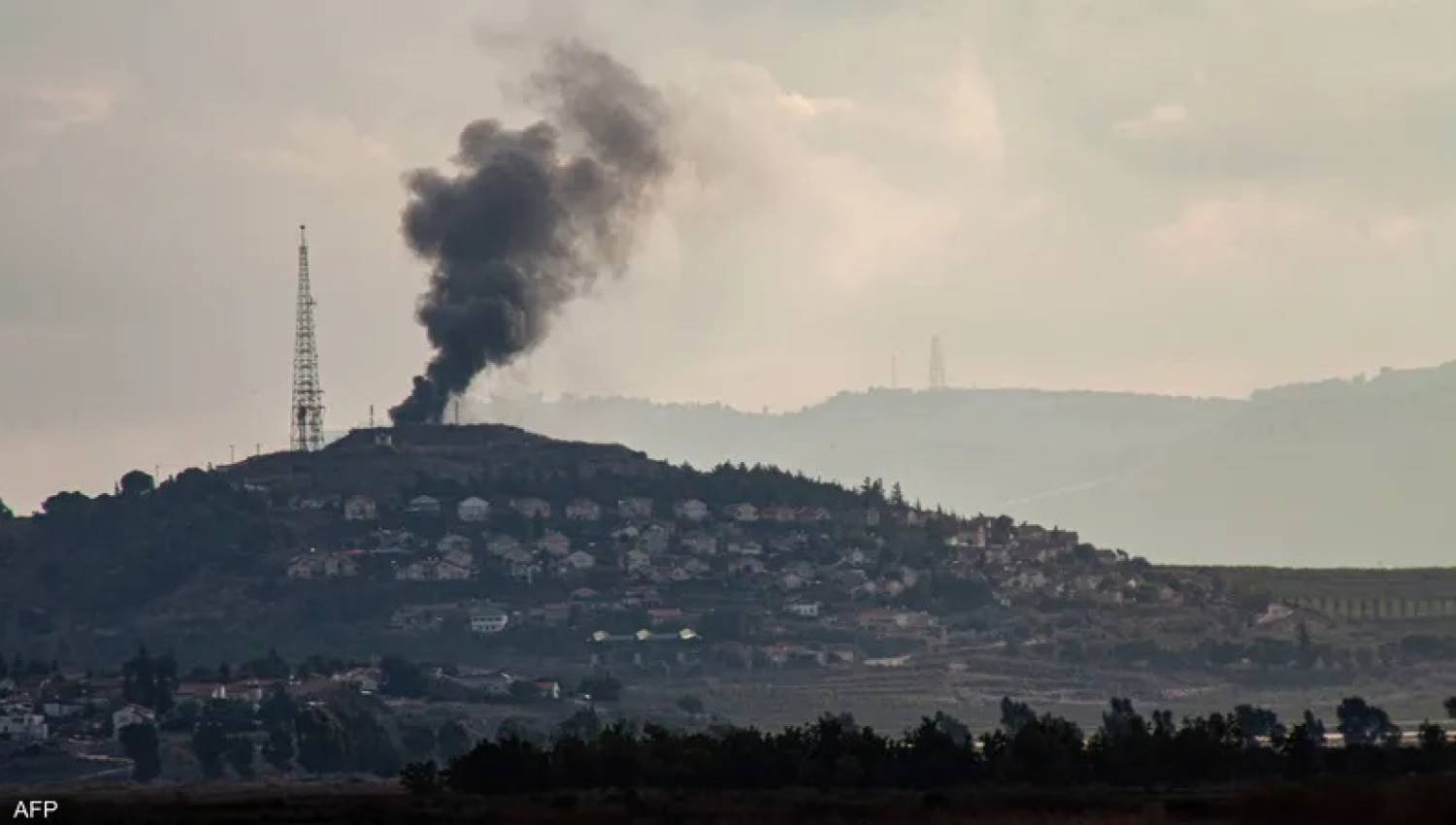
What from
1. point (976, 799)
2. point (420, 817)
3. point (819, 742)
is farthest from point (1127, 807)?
point (819, 742)

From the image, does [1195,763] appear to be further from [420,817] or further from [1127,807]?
[420,817]

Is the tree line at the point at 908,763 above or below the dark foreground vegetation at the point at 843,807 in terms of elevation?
above

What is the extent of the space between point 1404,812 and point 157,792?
318 ft

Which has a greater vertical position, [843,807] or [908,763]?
[908,763]

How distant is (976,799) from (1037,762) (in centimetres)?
1921

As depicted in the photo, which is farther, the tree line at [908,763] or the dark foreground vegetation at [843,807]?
the tree line at [908,763]

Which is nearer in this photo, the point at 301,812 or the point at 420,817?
the point at 420,817

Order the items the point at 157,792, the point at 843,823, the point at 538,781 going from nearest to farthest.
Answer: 1. the point at 843,823
2. the point at 538,781
3. the point at 157,792

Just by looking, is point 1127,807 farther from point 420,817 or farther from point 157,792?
point 157,792

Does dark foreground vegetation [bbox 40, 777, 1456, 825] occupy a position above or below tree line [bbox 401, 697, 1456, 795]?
below

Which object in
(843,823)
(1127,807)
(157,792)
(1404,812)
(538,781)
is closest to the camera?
(1404,812)

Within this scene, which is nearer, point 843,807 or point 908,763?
point 843,807

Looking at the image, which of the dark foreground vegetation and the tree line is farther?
the tree line

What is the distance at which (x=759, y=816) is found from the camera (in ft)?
404
